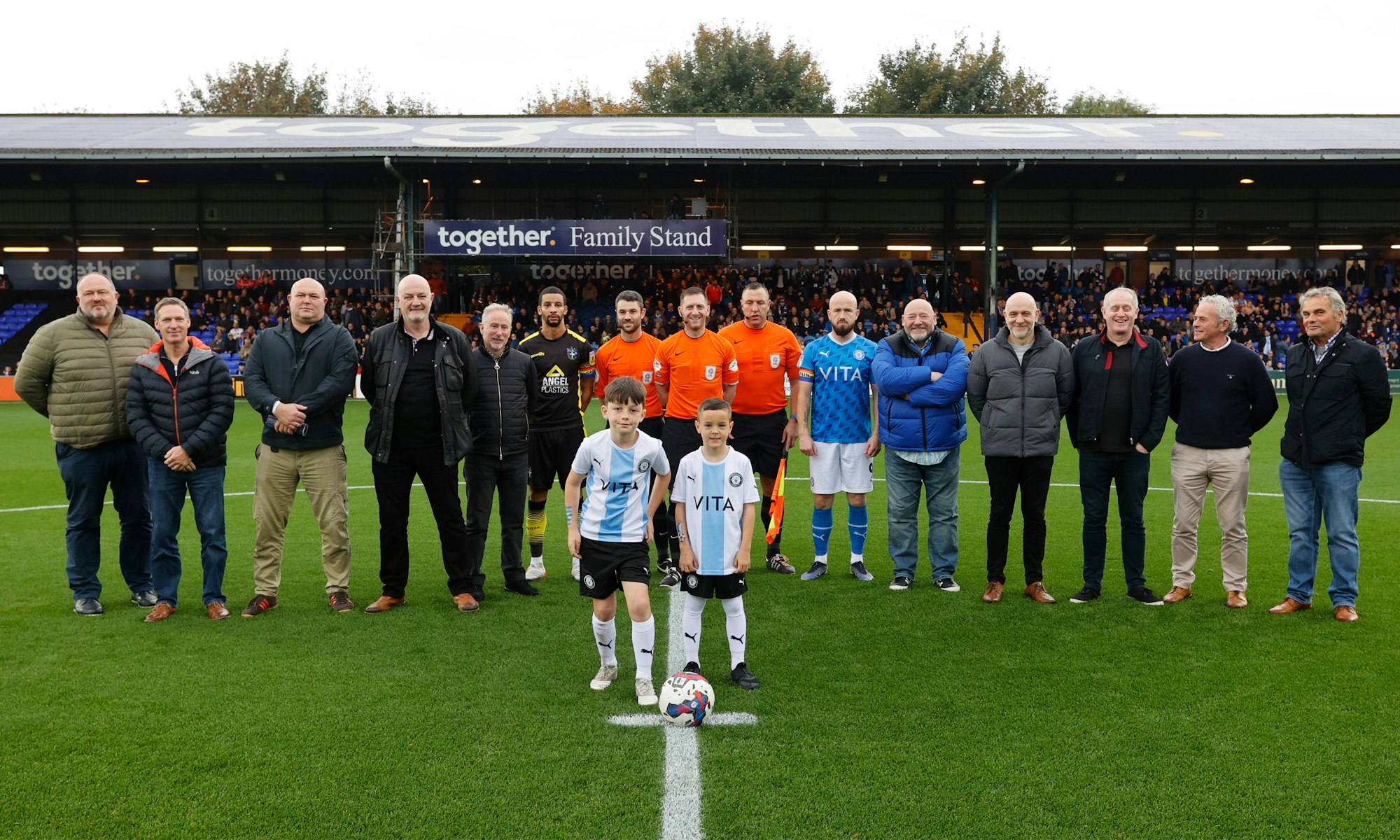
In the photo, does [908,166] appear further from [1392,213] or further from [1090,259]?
[1392,213]

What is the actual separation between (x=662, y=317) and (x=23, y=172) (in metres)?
19.6

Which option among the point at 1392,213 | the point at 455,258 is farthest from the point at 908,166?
the point at 1392,213

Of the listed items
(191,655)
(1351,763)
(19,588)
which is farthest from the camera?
(19,588)

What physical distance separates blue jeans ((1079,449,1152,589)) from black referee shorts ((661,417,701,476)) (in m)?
2.82

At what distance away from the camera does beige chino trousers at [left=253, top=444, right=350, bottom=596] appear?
6.55 m

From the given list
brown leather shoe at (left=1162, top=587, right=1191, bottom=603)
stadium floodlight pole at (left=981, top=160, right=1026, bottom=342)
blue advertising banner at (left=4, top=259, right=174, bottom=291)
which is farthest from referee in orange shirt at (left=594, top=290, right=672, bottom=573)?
blue advertising banner at (left=4, top=259, right=174, bottom=291)

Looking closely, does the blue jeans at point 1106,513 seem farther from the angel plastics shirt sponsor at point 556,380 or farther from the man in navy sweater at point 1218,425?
the angel plastics shirt sponsor at point 556,380

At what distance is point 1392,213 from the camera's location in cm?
3322

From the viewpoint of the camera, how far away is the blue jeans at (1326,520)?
6281 millimetres

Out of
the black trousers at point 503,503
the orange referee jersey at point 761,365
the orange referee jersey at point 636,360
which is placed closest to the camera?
the black trousers at point 503,503

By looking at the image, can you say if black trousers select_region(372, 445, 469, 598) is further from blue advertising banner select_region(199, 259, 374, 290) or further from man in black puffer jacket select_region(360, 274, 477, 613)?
blue advertising banner select_region(199, 259, 374, 290)

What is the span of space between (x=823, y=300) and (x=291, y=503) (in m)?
25.9

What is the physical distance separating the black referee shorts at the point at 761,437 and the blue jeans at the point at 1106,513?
2279mm

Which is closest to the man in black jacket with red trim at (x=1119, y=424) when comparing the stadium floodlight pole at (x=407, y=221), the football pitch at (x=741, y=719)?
the football pitch at (x=741, y=719)
